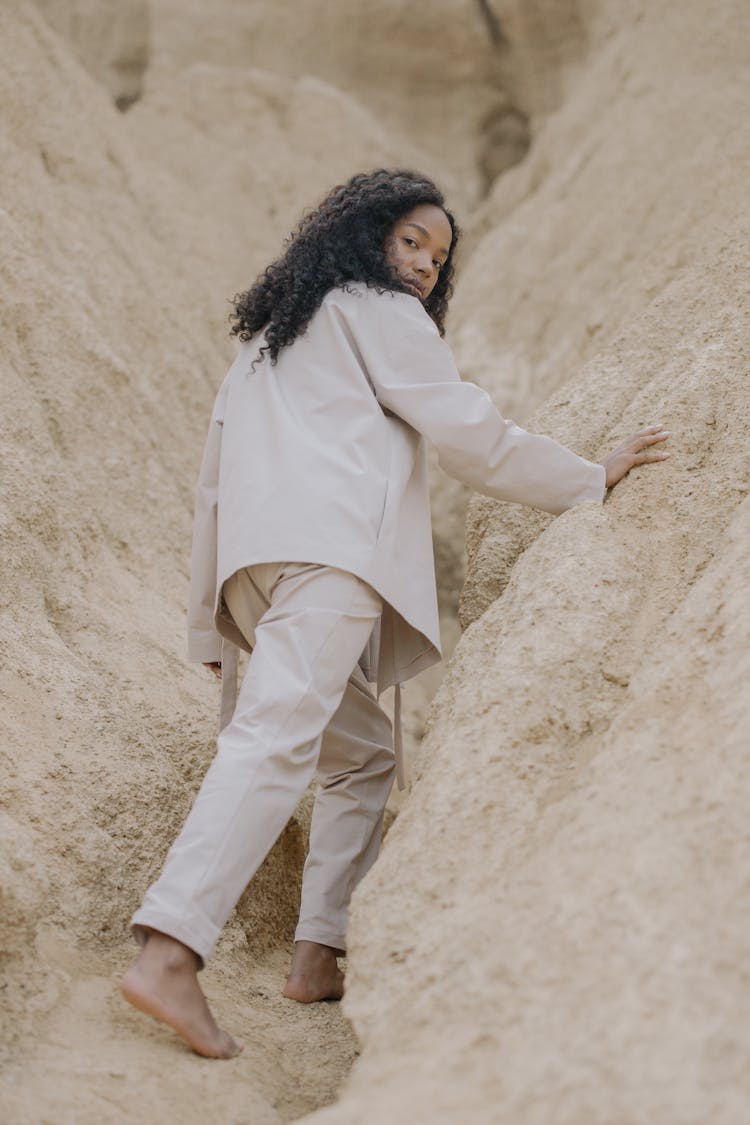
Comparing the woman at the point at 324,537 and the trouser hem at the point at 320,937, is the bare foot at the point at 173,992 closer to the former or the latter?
the woman at the point at 324,537

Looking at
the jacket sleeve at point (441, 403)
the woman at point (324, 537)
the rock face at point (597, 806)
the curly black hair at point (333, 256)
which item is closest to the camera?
the rock face at point (597, 806)

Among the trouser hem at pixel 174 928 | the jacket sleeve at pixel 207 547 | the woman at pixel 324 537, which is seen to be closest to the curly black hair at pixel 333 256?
the woman at pixel 324 537

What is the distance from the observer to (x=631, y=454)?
2576mm

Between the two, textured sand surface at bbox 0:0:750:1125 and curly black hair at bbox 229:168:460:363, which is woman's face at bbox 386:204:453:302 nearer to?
curly black hair at bbox 229:168:460:363

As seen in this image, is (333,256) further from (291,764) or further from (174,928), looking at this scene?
(174,928)

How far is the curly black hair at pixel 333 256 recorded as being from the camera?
8.00ft

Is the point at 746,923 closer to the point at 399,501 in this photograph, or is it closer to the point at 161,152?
the point at 399,501

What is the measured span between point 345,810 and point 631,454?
1.00m

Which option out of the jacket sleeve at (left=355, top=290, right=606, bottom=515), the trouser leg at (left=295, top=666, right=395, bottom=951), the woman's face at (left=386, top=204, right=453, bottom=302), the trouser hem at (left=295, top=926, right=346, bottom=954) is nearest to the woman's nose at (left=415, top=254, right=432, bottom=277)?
the woman's face at (left=386, top=204, right=453, bottom=302)

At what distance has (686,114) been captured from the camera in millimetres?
5305

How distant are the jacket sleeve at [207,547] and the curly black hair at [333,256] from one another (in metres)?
0.22

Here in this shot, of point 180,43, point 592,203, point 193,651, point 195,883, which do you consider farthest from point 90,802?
point 180,43

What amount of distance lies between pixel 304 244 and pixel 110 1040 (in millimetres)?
1650

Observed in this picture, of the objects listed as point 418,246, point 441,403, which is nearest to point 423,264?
point 418,246
